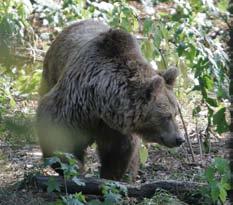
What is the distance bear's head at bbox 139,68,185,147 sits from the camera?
5016 millimetres

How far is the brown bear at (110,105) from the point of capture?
16.6ft

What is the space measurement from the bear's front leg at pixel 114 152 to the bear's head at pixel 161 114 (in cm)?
40

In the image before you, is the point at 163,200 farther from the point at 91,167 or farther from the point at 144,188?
the point at 91,167

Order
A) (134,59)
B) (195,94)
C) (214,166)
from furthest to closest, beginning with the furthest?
(195,94)
(134,59)
(214,166)

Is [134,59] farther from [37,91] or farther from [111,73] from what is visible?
[37,91]

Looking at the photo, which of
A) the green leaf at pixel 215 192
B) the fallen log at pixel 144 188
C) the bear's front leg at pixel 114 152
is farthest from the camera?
the bear's front leg at pixel 114 152

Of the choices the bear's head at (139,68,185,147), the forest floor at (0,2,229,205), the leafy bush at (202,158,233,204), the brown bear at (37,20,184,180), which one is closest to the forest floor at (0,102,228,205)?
the forest floor at (0,2,229,205)

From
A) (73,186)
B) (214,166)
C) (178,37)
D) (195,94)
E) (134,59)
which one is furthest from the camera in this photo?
(195,94)

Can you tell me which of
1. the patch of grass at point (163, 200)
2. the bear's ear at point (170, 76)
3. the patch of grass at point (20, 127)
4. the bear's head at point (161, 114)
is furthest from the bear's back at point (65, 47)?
the patch of grass at point (20, 127)

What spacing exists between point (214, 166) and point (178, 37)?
6.18 feet

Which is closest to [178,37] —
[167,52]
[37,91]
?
[167,52]

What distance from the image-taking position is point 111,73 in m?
5.12

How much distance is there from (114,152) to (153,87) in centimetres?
80

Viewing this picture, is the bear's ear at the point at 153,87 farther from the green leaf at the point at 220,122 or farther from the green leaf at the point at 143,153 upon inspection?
the green leaf at the point at 143,153
